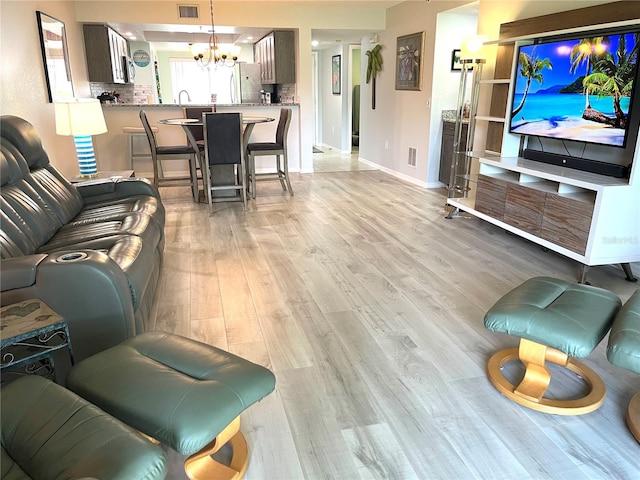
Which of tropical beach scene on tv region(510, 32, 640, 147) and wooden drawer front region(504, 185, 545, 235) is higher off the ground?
tropical beach scene on tv region(510, 32, 640, 147)

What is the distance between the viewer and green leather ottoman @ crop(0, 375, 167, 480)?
3.48 ft

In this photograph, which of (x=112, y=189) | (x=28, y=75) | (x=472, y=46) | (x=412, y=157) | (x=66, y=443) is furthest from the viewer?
(x=412, y=157)

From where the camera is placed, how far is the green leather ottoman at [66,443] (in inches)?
41.7

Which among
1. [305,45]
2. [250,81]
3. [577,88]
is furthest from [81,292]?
[250,81]

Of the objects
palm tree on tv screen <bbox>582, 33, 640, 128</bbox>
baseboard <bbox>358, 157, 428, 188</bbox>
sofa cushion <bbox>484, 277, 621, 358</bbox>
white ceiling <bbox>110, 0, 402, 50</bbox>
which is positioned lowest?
baseboard <bbox>358, 157, 428, 188</bbox>

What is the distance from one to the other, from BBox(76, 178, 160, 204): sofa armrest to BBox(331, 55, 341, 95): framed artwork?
21.1ft

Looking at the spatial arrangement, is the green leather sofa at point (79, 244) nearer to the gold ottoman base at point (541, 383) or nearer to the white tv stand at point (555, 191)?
the gold ottoman base at point (541, 383)

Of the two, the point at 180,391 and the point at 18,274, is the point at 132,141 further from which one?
the point at 180,391

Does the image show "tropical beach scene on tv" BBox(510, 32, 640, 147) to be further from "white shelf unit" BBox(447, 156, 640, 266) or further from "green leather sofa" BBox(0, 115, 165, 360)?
"green leather sofa" BBox(0, 115, 165, 360)

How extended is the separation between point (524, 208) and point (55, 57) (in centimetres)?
471

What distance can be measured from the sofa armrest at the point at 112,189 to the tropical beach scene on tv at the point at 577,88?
308 centimetres

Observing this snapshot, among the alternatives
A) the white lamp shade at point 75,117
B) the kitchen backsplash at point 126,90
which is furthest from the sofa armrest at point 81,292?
the kitchen backsplash at point 126,90

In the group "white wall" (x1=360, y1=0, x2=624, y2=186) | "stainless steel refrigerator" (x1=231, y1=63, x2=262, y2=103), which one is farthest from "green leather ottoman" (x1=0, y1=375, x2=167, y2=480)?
"stainless steel refrigerator" (x1=231, y1=63, x2=262, y2=103)

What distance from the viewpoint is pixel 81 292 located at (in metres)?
1.80
